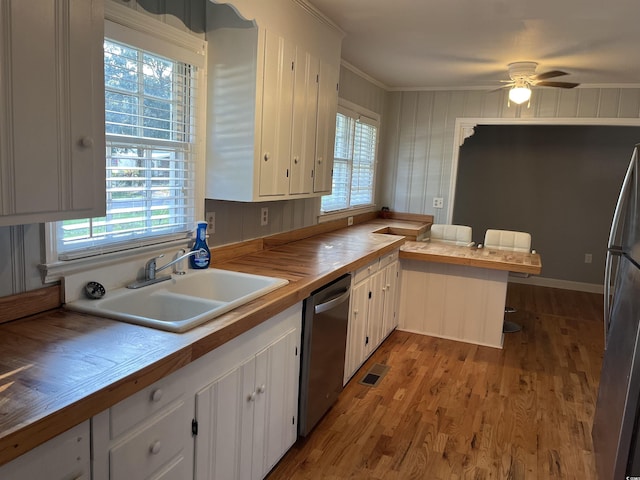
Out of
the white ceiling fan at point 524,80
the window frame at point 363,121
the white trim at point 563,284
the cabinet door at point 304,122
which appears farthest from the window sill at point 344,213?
the white trim at point 563,284

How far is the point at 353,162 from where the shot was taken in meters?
4.74

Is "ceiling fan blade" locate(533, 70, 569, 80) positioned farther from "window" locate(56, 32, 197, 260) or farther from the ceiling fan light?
"window" locate(56, 32, 197, 260)

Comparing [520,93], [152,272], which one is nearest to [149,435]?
[152,272]

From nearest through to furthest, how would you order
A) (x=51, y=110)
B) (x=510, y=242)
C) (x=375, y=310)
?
(x=51, y=110) → (x=375, y=310) → (x=510, y=242)

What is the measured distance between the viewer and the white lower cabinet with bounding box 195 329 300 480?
1691 mm

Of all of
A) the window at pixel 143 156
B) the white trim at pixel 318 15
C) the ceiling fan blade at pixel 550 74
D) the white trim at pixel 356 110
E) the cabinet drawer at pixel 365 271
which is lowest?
the cabinet drawer at pixel 365 271

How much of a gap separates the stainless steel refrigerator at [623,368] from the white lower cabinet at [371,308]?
1.37m

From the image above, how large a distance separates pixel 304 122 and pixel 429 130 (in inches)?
111

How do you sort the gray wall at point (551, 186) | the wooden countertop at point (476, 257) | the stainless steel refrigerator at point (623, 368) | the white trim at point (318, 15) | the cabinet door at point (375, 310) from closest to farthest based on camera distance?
1. the stainless steel refrigerator at point (623, 368)
2. the white trim at point (318, 15)
3. the cabinet door at point (375, 310)
4. the wooden countertop at point (476, 257)
5. the gray wall at point (551, 186)

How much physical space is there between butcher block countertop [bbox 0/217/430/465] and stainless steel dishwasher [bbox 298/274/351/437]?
0.50ft

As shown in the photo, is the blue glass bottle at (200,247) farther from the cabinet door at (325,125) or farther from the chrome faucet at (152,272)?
the cabinet door at (325,125)

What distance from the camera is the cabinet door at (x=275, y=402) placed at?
6.63 ft

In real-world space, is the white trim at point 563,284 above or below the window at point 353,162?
below

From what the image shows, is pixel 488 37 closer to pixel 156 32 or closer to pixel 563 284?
pixel 156 32
